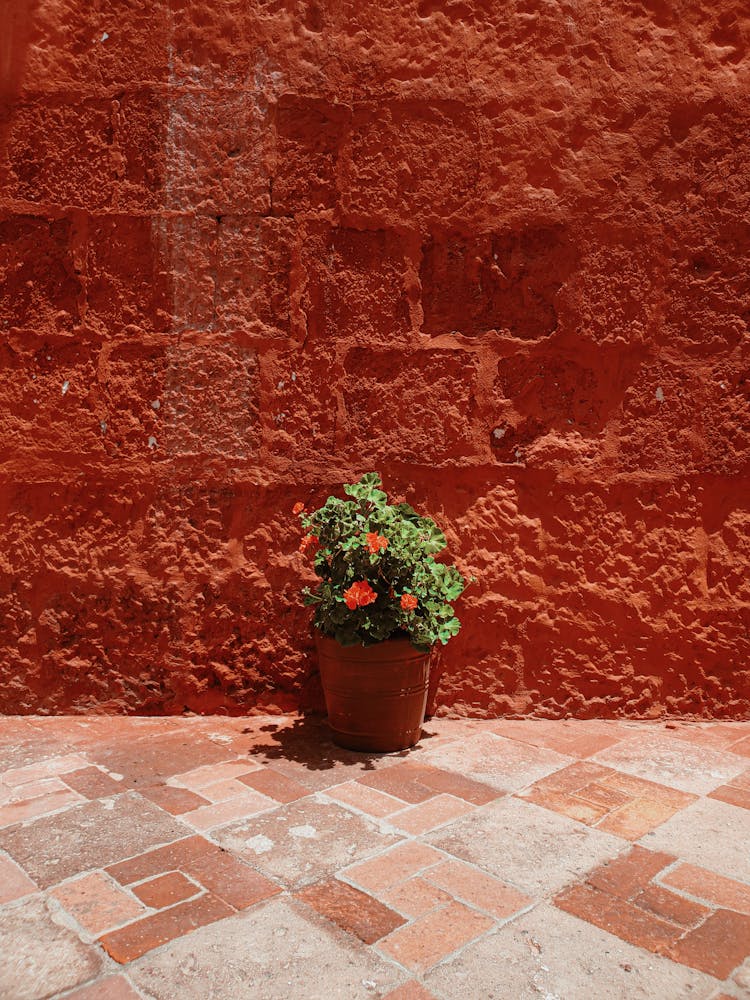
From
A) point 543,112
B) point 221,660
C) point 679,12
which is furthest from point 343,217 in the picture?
point 221,660

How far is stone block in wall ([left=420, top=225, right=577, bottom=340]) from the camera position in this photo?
2891mm

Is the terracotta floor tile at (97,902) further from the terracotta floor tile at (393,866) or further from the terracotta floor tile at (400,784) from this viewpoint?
the terracotta floor tile at (400,784)

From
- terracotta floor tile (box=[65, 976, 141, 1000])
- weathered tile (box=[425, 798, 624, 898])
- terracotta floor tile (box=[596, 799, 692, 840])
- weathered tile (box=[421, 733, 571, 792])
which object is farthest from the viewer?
weathered tile (box=[421, 733, 571, 792])

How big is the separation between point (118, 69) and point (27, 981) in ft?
9.18

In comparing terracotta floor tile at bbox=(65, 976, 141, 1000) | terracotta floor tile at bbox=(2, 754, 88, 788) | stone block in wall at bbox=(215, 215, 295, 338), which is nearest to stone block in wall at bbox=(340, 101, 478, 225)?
stone block in wall at bbox=(215, 215, 295, 338)

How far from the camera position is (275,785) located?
2307 mm

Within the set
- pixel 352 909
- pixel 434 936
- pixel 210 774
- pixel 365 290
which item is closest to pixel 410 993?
pixel 434 936

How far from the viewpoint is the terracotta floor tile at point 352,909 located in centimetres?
156

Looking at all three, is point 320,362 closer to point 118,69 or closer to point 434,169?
point 434,169

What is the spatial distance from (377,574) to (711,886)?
1236 millimetres

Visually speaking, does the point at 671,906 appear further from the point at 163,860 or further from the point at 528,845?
the point at 163,860

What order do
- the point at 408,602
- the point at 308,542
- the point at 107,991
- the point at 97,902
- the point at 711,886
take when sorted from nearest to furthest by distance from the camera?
the point at 107,991, the point at 97,902, the point at 711,886, the point at 408,602, the point at 308,542

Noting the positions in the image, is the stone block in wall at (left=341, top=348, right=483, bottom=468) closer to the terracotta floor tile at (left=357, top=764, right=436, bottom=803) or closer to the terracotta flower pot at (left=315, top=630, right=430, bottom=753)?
the terracotta flower pot at (left=315, top=630, right=430, bottom=753)

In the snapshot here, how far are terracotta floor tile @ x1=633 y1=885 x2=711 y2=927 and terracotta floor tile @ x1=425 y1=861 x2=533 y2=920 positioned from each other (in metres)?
0.24
